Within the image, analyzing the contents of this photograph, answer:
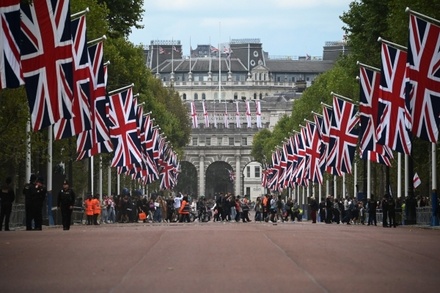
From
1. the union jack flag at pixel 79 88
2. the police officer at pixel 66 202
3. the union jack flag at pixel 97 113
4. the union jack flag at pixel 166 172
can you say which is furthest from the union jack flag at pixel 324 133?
the union jack flag at pixel 166 172

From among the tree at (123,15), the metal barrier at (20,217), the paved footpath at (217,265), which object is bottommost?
the paved footpath at (217,265)

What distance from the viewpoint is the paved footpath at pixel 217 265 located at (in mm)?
20844

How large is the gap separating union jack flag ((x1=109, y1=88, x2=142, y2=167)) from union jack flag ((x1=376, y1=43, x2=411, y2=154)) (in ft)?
55.9

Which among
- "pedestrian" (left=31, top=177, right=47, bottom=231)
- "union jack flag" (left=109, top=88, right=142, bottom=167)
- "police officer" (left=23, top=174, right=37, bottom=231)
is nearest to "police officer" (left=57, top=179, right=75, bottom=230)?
"pedestrian" (left=31, top=177, right=47, bottom=231)

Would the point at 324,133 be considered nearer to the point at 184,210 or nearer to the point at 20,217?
the point at 184,210

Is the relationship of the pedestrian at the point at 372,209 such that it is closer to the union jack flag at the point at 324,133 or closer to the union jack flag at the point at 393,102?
the union jack flag at the point at 324,133

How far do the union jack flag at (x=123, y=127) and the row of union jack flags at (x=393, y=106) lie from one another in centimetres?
1001

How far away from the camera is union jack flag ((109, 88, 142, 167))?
2731 inches

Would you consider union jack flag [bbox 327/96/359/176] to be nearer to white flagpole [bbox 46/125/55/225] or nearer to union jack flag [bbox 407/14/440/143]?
white flagpole [bbox 46/125/55/225]

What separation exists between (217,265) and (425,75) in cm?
2362

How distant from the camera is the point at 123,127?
6969cm

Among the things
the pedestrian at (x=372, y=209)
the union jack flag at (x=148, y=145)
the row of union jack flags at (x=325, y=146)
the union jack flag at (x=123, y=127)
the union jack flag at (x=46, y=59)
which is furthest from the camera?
the union jack flag at (x=148, y=145)

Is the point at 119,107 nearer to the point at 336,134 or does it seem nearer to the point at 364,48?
the point at 336,134

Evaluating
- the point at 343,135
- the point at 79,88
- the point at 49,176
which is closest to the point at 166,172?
the point at 343,135
